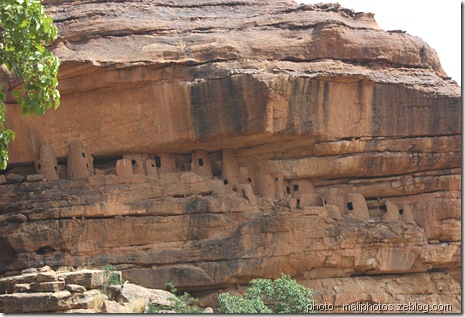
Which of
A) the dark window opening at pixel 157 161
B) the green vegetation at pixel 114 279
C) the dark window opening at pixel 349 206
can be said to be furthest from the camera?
the dark window opening at pixel 349 206

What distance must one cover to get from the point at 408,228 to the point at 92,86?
1171cm

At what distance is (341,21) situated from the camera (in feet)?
108

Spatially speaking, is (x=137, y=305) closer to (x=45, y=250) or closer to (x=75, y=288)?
(x=75, y=288)

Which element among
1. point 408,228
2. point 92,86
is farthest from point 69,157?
point 408,228

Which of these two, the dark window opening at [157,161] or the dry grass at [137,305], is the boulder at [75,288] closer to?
the dry grass at [137,305]

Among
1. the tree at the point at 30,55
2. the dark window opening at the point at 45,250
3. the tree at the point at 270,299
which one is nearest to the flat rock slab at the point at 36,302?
the tree at the point at 270,299

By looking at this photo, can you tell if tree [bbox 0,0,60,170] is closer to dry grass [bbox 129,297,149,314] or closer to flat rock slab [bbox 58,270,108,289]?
flat rock slab [bbox 58,270,108,289]

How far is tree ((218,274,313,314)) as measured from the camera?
25.4 meters

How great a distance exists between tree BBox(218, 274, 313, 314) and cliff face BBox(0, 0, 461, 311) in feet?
9.30

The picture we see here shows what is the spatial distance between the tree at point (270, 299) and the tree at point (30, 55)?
10122 mm

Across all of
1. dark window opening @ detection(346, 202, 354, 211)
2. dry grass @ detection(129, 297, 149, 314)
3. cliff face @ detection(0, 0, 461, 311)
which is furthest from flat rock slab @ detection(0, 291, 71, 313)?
dark window opening @ detection(346, 202, 354, 211)

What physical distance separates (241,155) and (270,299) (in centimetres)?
693

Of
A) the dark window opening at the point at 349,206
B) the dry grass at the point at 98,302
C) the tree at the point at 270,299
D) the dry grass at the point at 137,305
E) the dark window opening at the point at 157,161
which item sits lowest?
the tree at the point at 270,299

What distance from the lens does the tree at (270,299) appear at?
25.4 meters
